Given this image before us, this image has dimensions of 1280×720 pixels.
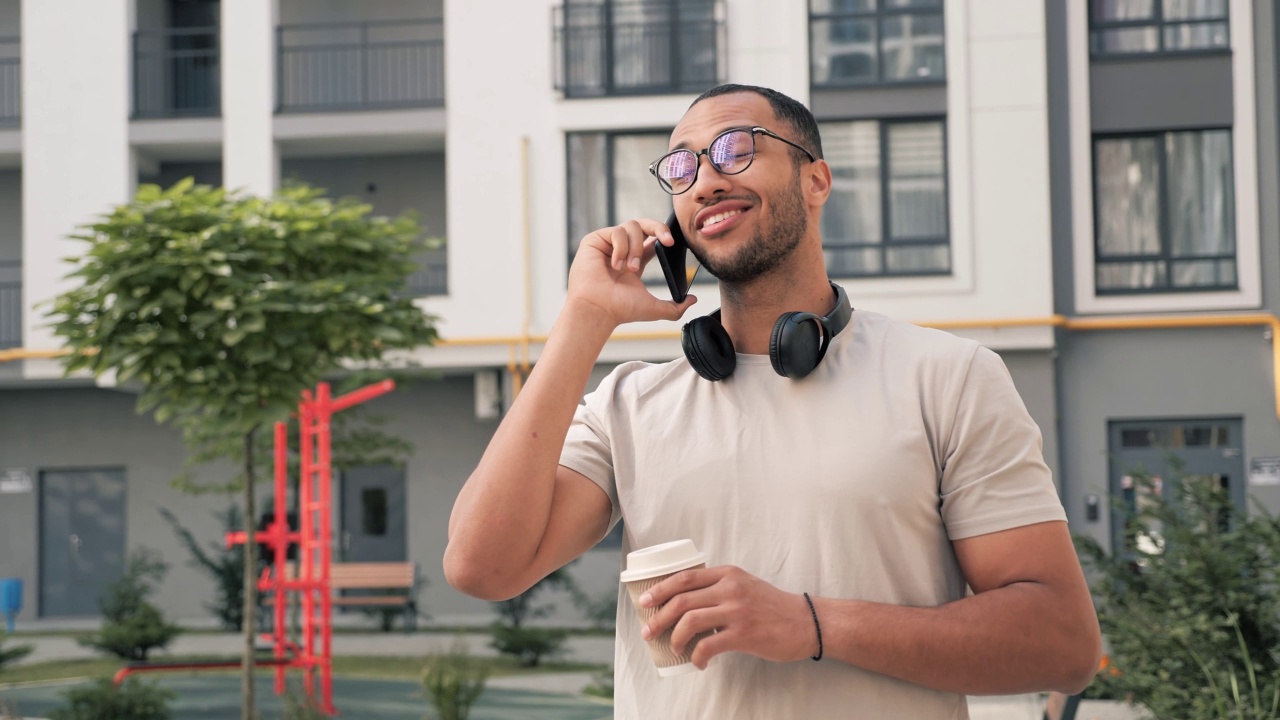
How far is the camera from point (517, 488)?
→ 189cm

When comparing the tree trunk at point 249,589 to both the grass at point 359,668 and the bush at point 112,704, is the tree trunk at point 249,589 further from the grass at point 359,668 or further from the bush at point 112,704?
the grass at point 359,668

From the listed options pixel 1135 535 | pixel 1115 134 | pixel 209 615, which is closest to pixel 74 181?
pixel 209 615

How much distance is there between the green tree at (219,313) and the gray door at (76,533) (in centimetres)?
1500

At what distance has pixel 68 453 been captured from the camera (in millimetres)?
22703

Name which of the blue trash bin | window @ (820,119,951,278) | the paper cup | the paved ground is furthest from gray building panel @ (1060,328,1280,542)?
the paper cup

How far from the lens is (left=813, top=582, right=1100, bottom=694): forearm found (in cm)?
172

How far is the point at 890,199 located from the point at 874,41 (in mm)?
2197

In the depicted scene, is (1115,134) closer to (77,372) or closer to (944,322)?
(944,322)

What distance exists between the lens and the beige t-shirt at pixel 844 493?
180 centimetres

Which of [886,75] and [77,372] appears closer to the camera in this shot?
[77,372]

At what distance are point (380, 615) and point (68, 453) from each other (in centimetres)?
685

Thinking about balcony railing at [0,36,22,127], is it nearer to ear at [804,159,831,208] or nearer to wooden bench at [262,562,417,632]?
wooden bench at [262,562,417,632]

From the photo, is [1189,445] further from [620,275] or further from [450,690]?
[620,275]

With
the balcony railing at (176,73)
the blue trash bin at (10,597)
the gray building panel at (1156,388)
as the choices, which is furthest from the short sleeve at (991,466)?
the blue trash bin at (10,597)
